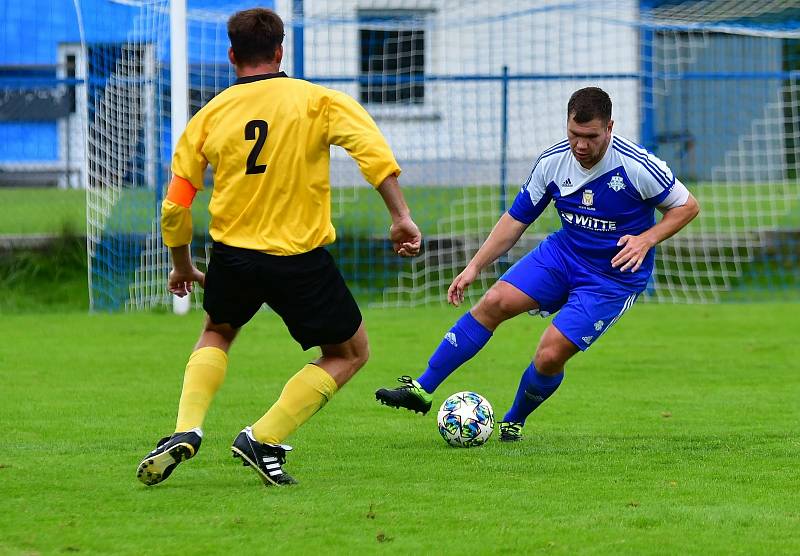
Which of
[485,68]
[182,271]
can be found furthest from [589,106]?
[485,68]

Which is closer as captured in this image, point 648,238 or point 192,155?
point 192,155

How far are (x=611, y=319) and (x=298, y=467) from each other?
70.3 inches

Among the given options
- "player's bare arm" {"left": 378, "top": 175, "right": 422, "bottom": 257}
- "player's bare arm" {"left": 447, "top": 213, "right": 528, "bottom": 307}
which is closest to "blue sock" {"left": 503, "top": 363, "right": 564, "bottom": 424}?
"player's bare arm" {"left": 447, "top": 213, "right": 528, "bottom": 307}

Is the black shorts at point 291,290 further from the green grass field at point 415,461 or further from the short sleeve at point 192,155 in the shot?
the green grass field at point 415,461

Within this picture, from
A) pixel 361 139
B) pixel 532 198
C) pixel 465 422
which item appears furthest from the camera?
pixel 532 198

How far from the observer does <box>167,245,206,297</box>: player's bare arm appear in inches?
212

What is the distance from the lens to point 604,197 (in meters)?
6.49

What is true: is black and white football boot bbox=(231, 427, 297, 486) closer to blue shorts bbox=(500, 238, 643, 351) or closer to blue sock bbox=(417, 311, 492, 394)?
blue sock bbox=(417, 311, 492, 394)

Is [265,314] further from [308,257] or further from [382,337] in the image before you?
[308,257]

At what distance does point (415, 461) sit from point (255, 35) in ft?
6.89

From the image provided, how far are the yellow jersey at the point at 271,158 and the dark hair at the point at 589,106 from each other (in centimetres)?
134

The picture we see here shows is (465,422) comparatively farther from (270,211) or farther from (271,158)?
(271,158)

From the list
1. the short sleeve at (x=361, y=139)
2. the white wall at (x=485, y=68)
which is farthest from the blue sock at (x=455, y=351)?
the white wall at (x=485, y=68)

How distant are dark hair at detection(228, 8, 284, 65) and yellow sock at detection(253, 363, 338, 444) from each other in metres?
1.30
